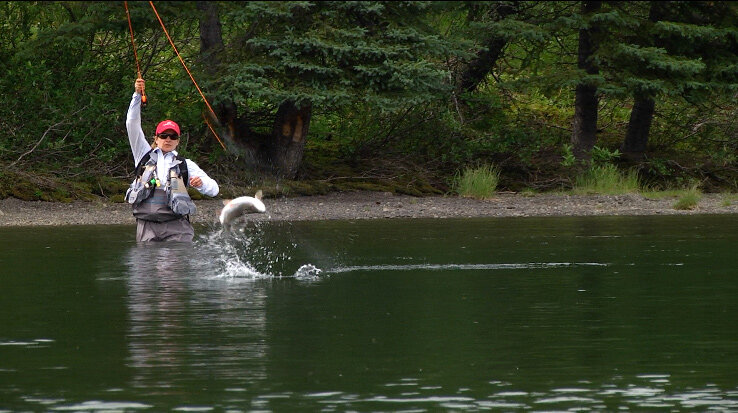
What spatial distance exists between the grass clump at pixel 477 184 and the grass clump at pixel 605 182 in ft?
5.44

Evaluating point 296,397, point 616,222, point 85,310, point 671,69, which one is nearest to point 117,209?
point 616,222

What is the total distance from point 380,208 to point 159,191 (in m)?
11.3

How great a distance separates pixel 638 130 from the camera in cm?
2970

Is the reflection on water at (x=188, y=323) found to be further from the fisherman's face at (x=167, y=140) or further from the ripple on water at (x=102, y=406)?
the fisherman's face at (x=167, y=140)

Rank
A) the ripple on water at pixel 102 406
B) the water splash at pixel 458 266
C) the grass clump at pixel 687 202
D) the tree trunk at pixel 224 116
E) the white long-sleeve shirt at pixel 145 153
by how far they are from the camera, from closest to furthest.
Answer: the ripple on water at pixel 102 406 → the white long-sleeve shirt at pixel 145 153 → the water splash at pixel 458 266 → the grass clump at pixel 687 202 → the tree trunk at pixel 224 116

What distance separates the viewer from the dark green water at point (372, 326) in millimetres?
7836

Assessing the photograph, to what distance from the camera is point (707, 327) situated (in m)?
10.3

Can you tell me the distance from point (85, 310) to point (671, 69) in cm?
1668

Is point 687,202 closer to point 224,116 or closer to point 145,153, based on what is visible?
point 224,116

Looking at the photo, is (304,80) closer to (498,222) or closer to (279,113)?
(279,113)

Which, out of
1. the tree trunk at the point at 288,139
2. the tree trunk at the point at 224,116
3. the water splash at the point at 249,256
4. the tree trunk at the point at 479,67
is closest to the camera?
the water splash at the point at 249,256

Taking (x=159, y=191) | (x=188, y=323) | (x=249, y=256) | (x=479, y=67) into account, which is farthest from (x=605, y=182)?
(x=188, y=323)

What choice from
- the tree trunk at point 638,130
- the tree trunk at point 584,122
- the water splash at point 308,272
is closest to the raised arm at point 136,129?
the water splash at point 308,272

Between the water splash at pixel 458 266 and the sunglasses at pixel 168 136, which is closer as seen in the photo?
the sunglasses at pixel 168 136
